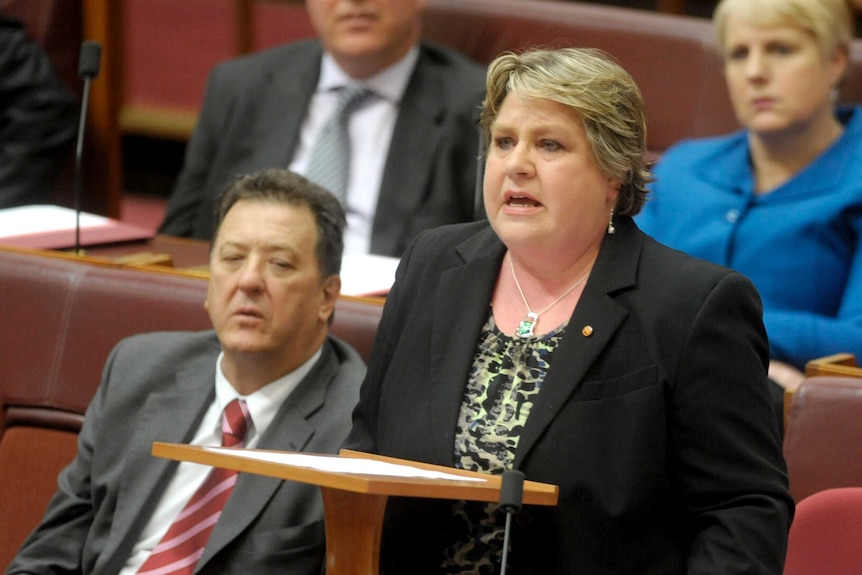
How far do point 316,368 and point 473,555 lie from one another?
483mm

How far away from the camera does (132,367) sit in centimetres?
188

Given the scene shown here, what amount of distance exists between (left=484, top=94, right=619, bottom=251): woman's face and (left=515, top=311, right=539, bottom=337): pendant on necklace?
84mm

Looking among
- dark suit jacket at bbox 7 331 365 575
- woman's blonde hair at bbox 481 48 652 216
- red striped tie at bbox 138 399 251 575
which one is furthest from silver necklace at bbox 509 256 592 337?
red striped tie at bbox 138 399 251 575

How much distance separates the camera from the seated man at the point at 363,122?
2.72 m

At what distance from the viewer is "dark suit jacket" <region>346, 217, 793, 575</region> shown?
1320mm

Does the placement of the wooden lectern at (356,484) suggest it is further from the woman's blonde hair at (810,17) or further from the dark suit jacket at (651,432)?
the woman's blonde hair at (810,17)

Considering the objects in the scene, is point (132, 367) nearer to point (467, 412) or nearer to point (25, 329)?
point (25, 329)

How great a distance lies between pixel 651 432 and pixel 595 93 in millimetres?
351

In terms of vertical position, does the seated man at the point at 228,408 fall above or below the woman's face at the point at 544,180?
below

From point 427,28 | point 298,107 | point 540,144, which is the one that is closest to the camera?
point 540,144

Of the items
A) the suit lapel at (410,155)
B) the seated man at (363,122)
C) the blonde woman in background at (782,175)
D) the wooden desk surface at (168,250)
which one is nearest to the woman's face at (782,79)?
the blonde woman in background at (782,175)

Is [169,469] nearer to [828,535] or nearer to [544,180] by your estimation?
[544,180]

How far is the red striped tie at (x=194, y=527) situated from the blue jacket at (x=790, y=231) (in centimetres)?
93

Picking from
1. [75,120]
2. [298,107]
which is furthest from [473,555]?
[75,120]
